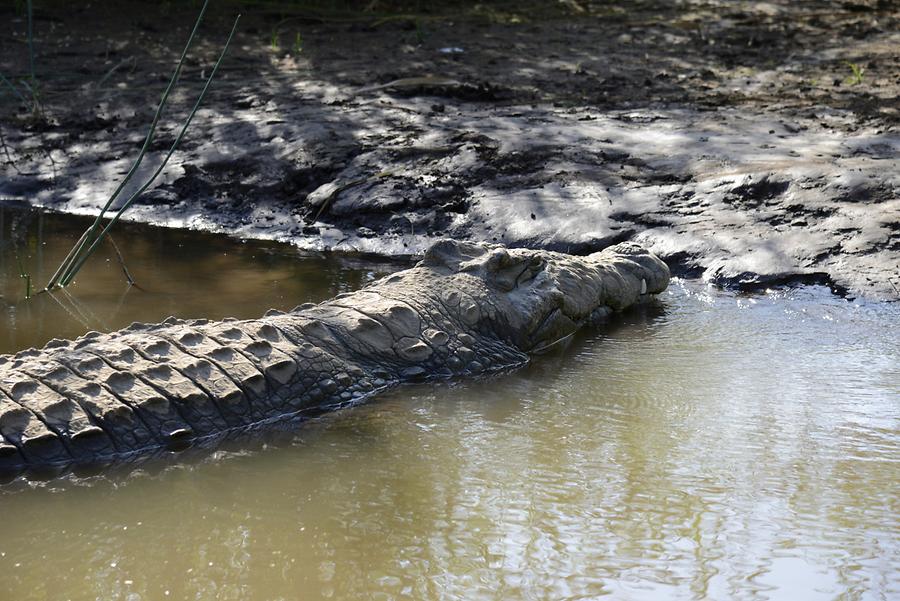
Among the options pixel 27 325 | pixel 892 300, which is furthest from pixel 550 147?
pixel 27 325

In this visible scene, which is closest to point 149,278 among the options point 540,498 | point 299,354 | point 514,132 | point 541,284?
point 299,354

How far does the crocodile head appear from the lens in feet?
15.3

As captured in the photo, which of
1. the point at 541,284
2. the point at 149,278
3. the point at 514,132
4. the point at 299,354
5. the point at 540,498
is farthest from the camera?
the point at 514,132

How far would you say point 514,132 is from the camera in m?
7.07

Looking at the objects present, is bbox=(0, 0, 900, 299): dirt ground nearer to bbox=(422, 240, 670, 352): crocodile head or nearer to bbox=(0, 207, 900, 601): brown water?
bbox=(422, 240, 670, 352): crocodile head

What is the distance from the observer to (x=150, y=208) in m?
6.81

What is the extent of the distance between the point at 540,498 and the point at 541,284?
72.5 inches

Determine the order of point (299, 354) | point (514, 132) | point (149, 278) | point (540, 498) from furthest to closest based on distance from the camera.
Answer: point (514, 132)
point (149, 278)
point (299, 354)
point (540, 498)

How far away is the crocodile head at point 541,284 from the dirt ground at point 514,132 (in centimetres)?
59

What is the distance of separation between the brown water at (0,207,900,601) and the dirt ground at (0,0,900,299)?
1.45 m

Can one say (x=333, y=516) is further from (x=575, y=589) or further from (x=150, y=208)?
(x=150, y=208)

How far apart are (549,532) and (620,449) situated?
2.18ft

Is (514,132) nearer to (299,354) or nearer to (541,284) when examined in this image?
(541,284)

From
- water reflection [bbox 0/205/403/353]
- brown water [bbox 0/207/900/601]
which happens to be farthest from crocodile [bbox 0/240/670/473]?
water reflection [bbox 0/205/403/353]
